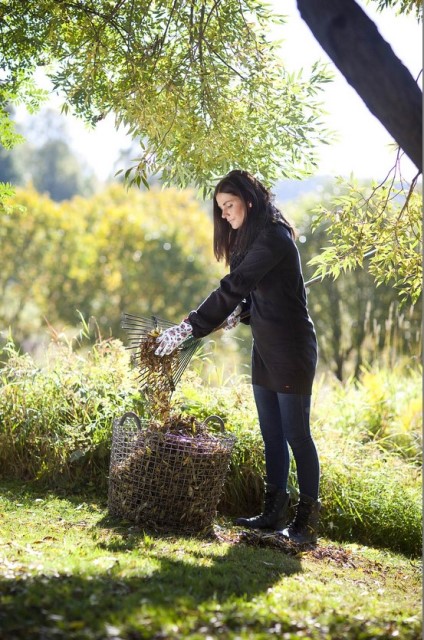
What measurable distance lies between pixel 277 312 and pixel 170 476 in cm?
93

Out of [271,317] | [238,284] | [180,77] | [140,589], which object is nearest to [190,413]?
[271,317]

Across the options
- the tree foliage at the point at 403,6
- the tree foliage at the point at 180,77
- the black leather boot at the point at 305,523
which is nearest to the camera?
the black leather boot at the point at 305,523

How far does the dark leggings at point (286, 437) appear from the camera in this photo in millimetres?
3631

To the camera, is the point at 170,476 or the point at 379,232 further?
the point at 379,232

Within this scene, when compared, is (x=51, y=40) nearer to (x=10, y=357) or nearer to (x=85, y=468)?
(x=10, y=357)

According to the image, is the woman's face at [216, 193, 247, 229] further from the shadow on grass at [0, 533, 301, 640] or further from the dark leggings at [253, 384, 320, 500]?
the shadow on grass at [0, 533, 301, 640]

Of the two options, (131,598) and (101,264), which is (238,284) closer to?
(131,598)

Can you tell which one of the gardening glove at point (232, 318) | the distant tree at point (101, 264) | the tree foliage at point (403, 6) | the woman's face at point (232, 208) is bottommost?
the gardening glove at point (232, 318)

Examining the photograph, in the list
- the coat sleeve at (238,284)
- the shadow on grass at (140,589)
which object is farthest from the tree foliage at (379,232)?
the shadow on grass at (140,589)

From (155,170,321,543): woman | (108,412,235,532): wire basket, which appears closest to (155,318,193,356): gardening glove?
(155,170,321,543): woman

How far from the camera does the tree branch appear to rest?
9.10 feet

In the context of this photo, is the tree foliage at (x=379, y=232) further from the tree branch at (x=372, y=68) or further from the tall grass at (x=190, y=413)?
the tree branch at (x=372, y=68)

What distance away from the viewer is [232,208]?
147 inches

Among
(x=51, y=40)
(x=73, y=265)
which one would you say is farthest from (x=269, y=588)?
(x=73, y=265)
